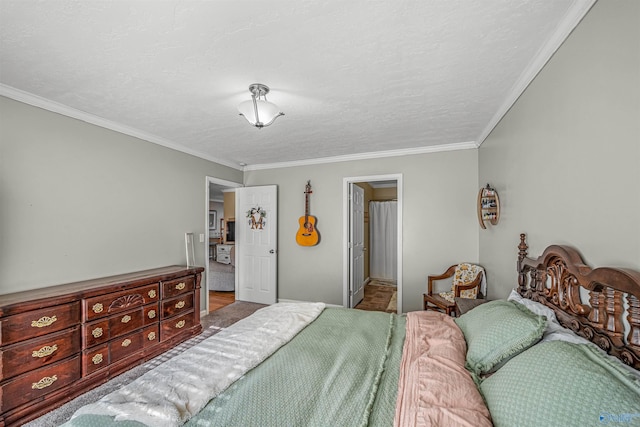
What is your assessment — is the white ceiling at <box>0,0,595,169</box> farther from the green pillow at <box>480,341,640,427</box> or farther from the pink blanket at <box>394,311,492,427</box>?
the pink blanket at <box>394,311,492,427</box>

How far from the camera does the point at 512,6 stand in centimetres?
127

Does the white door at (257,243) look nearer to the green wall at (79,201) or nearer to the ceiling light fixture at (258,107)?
the green wall at (79,201)

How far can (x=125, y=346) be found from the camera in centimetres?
246

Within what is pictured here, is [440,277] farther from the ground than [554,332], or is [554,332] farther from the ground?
[554,332]

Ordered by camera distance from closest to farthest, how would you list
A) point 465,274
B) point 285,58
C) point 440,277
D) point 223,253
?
point 285,58 → point 465,274 → point 440,277 → point 223,253

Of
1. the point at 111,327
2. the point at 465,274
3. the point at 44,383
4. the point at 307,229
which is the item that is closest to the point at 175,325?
the point at 111,327

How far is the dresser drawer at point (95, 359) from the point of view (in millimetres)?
2160

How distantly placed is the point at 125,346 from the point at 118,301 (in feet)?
1.40

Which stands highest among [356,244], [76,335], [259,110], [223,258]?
[259,110]

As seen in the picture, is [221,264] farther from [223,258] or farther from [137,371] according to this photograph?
[137,371]

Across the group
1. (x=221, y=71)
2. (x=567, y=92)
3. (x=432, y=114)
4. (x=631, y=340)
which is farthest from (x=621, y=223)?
(x=221, y=71)

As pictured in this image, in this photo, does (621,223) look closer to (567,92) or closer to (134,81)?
(567,92)

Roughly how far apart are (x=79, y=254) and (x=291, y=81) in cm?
249

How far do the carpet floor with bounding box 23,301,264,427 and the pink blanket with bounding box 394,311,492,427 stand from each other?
7.66 feet
